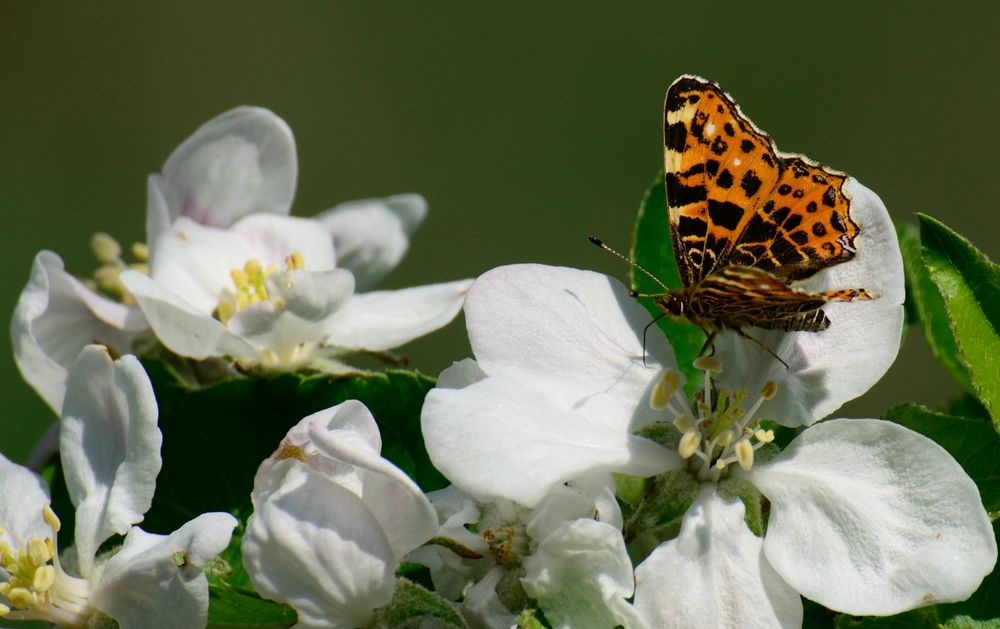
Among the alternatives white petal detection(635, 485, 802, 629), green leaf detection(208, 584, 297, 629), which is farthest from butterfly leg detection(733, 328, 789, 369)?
green leaf detection(208, 584, 297, 629)

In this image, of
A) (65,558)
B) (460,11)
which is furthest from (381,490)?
(460,11)

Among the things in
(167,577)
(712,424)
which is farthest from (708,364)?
(167,577)

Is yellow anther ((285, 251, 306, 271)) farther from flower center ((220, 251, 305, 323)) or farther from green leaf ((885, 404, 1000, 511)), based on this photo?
green leaf ((885, 404, 1000, 511))

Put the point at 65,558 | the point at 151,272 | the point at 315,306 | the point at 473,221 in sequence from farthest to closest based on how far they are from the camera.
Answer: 1. the point at 473,221
2. the point at 151,272
3. the point at 315,306
4. the point at 65,558

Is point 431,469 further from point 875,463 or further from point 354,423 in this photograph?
point 875,463

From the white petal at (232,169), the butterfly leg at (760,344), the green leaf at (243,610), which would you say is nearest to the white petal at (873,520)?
the butterfly leg at (760,344)

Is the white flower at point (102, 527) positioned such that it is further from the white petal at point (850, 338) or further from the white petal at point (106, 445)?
the white petal at point (850, 338)
